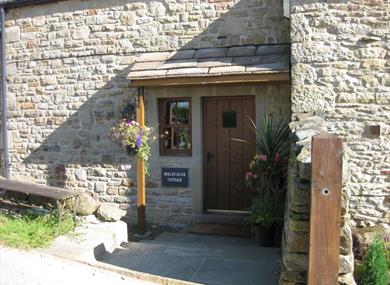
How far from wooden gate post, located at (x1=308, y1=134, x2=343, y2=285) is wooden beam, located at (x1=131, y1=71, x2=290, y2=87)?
297 centimetres

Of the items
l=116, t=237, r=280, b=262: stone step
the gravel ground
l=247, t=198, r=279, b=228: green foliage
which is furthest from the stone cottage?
the gravel ground

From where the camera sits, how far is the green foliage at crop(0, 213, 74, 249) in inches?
209

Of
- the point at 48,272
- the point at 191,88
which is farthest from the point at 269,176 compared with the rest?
the point at 48,272

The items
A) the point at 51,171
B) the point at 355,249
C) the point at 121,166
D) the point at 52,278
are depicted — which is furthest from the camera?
the point at 51,171

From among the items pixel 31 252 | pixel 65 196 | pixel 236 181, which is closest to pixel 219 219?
pixel 236 181

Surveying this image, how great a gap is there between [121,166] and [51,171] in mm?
1611

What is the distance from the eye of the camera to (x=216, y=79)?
6457mm

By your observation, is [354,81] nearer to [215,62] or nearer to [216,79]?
[216,79]

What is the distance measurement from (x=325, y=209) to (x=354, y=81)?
10.3 ft

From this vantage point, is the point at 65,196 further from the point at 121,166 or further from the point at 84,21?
the point at 84,21

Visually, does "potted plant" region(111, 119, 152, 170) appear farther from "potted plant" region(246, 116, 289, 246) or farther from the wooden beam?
"potted plant" region(246, 116, 289, 246)

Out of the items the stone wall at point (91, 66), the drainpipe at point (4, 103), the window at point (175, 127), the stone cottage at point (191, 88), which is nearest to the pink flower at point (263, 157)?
the stone cottage at point (191, 88)

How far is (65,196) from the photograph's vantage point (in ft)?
19.6

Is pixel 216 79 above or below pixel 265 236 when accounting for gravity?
above
